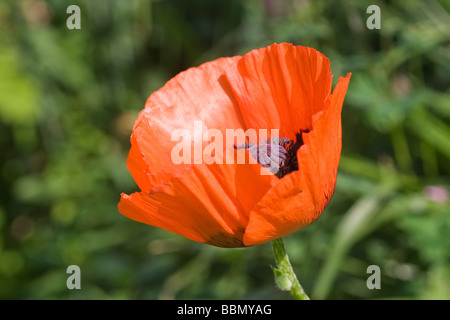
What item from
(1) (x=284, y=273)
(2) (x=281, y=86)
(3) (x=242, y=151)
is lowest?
(1) (x=284, y=273)

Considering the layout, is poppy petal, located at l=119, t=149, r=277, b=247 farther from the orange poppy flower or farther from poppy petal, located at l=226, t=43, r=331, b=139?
poppy petal, located at l=226, t=43, r=331, b=139

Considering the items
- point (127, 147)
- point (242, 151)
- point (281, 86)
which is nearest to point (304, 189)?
point (242, 151)

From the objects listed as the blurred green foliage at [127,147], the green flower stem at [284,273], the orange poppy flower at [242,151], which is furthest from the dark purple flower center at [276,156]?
the blurred green foliage at [127,147]

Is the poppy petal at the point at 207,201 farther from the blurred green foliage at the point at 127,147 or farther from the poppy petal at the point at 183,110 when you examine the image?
the blurred green foliage at the point at 127,147

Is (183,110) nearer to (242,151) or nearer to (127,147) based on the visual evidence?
(242,151)

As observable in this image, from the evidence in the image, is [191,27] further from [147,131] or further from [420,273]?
[147,131]
